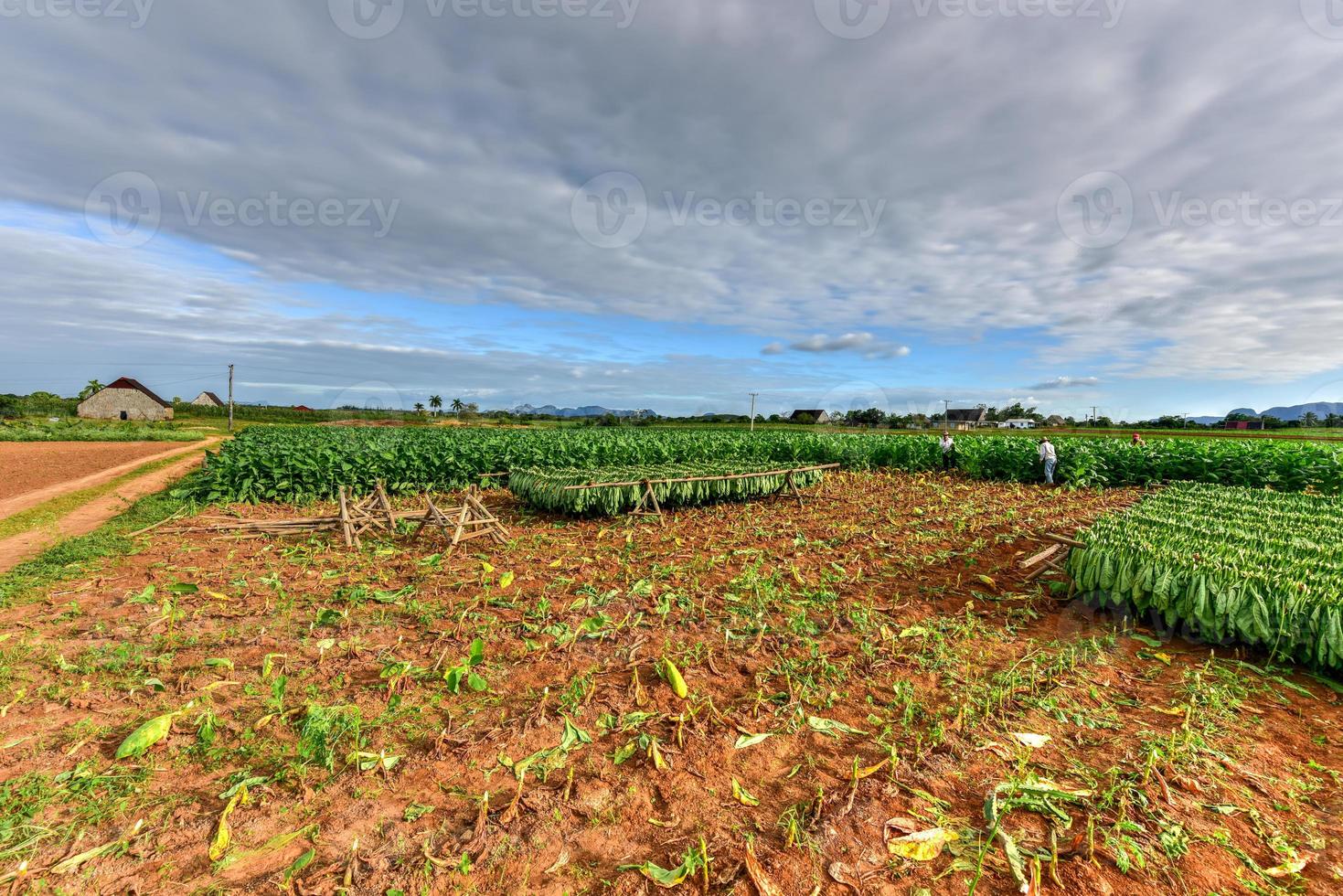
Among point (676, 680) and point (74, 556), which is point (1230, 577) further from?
point (74, 556)

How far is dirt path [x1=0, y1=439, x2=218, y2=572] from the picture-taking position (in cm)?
924

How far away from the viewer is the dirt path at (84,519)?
9242 millimetres

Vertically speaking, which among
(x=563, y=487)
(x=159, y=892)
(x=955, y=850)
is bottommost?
(x=159, y=892)

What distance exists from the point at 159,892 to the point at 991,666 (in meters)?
6.26

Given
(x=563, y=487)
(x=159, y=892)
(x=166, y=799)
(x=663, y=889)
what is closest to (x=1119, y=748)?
(x=663, y=889)

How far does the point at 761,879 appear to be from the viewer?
9.05 feet

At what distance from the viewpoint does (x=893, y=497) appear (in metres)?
15.7

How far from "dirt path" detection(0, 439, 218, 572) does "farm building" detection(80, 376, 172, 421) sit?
5195 centimetres

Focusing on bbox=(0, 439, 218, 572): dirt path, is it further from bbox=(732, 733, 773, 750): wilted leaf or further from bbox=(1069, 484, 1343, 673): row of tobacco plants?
bbox=(1069, 484, 1343, 673): row of tobacco plants

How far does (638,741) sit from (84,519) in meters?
15.4

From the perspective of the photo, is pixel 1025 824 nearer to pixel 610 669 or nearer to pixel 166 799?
pixel 610 669

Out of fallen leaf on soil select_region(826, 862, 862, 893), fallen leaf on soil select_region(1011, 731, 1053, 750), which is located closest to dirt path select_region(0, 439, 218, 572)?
fallen leaf on soil select_region(826, 862, 862, 893)

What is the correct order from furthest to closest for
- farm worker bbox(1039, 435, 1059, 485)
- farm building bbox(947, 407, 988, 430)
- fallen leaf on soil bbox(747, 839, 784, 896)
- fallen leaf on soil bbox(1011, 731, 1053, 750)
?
farm building bbox(947, 407, 988, 430) → farm worker bbox(1039, 435, 1059, 485) → fallen leaf on soil bbox(1011, 731, 1053, 750) → fallen leaf on soil bbox(747, 839, 784, 896)

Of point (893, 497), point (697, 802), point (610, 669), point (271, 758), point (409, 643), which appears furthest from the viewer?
point (893, 497)
